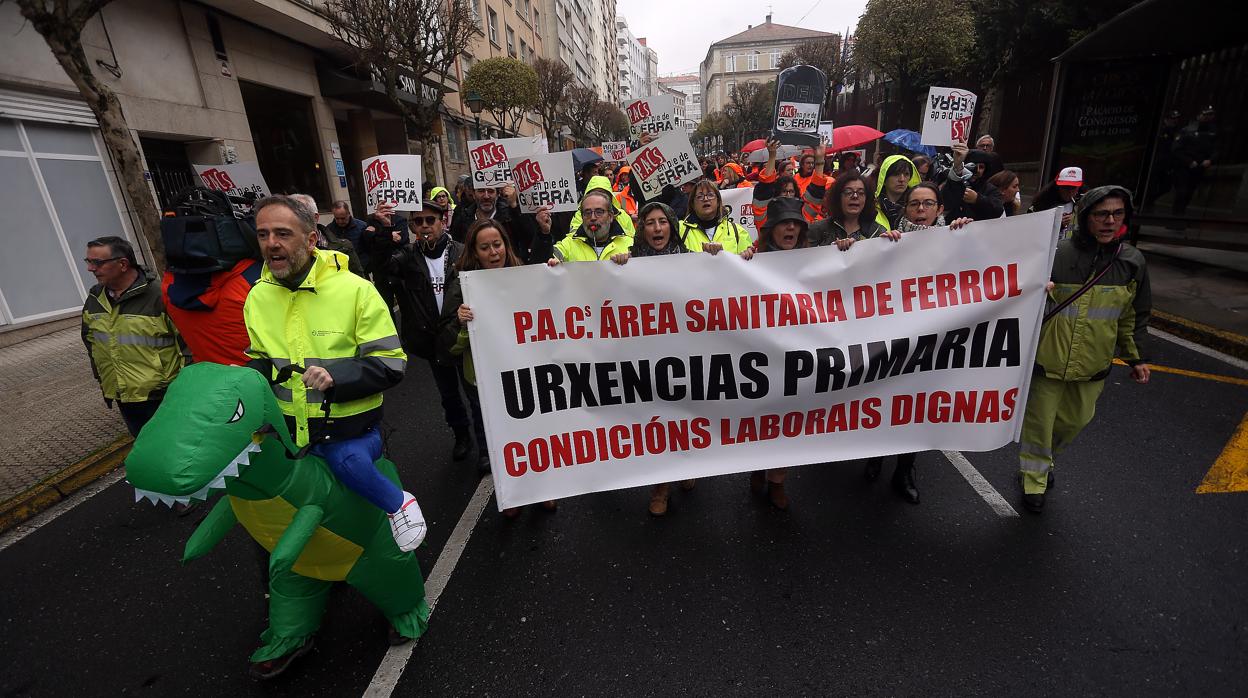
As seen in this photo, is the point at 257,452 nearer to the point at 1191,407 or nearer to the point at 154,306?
the point at 154,306

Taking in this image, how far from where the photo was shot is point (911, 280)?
2.85m

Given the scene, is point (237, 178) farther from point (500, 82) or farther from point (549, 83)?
point (549, 83)

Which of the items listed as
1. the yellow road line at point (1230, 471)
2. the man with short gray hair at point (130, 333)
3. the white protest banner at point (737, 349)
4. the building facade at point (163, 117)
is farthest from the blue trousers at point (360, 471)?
the building facade at point (163, 117)

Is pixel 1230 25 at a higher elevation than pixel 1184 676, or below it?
higher

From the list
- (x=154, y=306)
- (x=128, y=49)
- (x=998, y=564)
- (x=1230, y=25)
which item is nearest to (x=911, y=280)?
(x=998, y=564)

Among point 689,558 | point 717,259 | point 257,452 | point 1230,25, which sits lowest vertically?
point 689,558

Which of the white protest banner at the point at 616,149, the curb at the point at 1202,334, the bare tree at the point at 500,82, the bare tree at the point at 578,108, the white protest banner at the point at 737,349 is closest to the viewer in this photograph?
the white protest banner at the point at 737,349

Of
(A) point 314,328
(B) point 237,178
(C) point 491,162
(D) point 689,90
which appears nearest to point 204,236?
(A) point 314,328

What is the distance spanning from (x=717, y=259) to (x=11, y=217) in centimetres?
1000

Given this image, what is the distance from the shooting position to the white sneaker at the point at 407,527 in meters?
2.25

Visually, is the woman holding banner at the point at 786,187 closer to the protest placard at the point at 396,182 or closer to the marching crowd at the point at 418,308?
the marching crowd at the point at 418,308

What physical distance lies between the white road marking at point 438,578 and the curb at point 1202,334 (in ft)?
19.9

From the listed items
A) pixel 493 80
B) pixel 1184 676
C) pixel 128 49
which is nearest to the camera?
pixel 1184 676

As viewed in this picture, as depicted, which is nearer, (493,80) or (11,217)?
(11,217)
